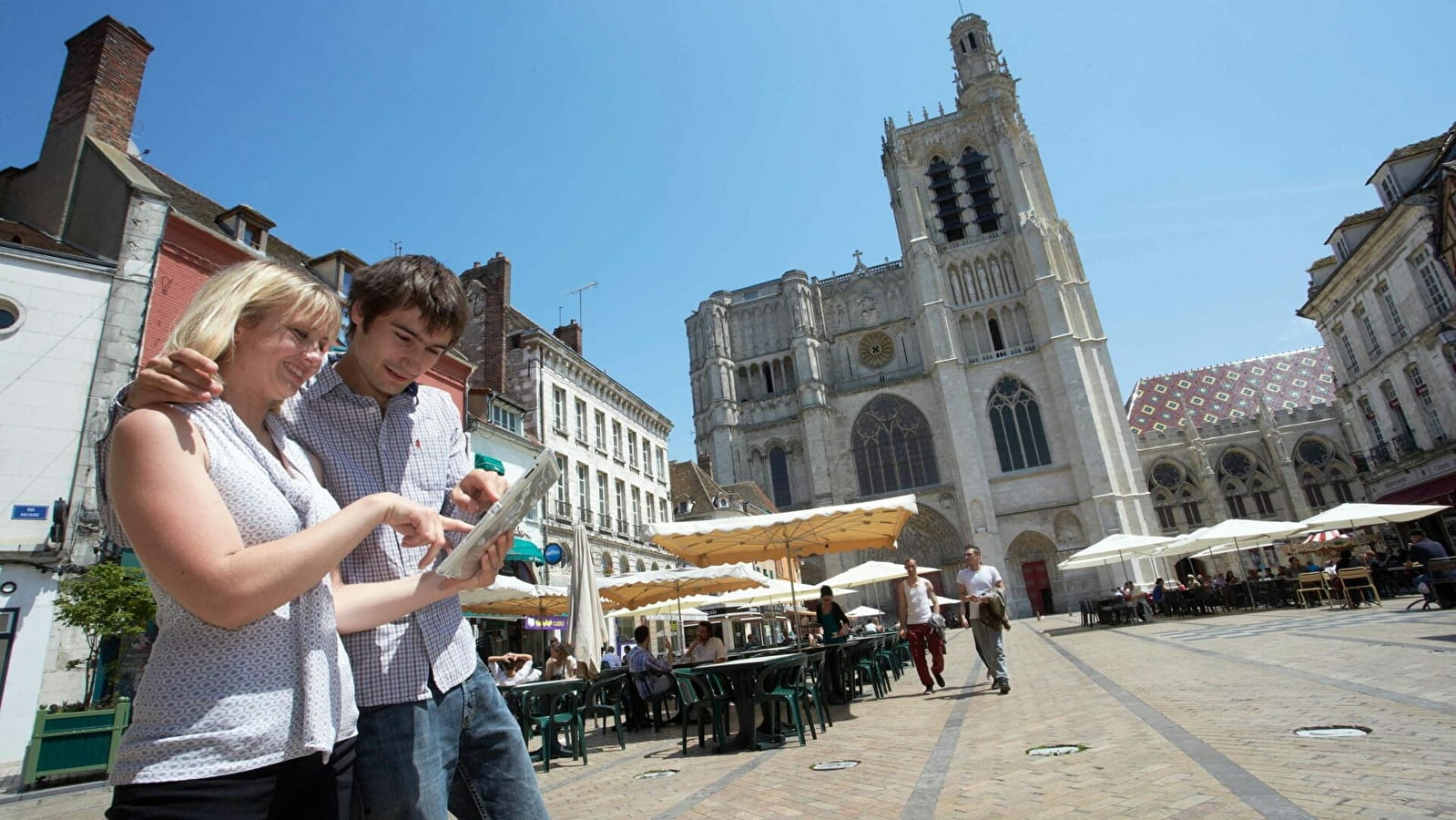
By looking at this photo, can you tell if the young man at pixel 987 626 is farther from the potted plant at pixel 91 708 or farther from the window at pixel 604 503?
the window at pixel 604 503

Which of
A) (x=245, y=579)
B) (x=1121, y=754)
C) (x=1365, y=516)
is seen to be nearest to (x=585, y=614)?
(x=1121, y=754)

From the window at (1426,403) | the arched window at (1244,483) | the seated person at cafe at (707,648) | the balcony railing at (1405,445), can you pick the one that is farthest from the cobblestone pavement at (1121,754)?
the arched window at (1244,483)

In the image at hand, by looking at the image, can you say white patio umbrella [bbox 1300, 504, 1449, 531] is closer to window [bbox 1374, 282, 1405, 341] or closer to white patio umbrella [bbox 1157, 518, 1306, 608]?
white patio umbrella [bbox 1157, 518, 1306, 608]

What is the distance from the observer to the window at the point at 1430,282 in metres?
19.6

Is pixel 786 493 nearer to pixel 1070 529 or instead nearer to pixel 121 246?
pixel 1070 529

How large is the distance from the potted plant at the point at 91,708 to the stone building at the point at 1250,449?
42213mm

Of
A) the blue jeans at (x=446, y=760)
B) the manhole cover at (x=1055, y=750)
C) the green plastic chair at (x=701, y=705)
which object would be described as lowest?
the manhole cover at (x=1055, y=750)

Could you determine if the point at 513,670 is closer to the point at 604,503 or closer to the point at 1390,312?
the point at 604,503

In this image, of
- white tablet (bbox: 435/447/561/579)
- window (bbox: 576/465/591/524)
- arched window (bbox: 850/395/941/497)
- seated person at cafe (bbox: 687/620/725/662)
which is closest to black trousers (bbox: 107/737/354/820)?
white tablet (bbox: 435/447/561/579)

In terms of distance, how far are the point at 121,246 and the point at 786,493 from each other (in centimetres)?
3349

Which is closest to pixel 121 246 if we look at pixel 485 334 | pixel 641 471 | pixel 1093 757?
pixel 485 334

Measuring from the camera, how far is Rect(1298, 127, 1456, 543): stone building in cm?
1986

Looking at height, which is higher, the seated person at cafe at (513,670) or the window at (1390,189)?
the window at (1390,189)

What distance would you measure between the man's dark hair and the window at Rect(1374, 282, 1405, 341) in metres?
29.5
